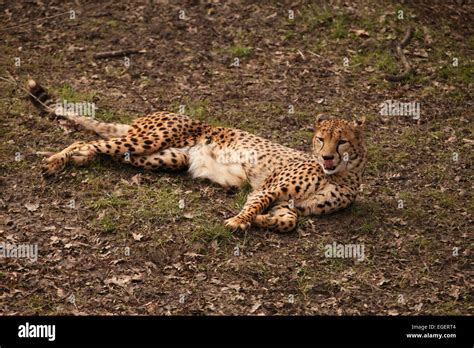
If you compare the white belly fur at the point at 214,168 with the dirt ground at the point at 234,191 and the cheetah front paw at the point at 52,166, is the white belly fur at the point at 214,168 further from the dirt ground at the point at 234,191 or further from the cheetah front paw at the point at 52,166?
the cheetah front paw at the point at 52,166

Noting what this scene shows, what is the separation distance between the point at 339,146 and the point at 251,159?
3.50ft

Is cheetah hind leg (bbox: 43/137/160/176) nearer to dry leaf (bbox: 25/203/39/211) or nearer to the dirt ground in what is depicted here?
the dirt ground

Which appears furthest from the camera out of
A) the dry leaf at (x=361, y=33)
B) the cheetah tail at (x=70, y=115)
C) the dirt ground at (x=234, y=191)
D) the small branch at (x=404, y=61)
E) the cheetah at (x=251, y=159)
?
the dry leaf at (x=361, y=33)

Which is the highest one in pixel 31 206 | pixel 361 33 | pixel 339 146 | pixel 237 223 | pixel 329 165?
pixel 361 33

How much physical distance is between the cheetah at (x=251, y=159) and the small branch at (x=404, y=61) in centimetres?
304

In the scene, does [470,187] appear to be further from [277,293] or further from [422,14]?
[422,14]

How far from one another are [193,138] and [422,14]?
5.60 m

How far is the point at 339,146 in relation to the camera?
855 cm

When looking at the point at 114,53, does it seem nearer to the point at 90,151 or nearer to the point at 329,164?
the point at 90,151

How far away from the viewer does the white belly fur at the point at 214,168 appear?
29.9ft

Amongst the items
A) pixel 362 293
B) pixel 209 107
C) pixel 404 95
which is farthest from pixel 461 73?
pixel 362 293

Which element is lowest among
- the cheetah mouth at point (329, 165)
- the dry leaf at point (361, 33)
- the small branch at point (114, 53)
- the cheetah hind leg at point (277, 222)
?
the cheetah hind leg at point (277, 222)

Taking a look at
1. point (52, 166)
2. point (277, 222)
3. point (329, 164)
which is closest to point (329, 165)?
point (329, 164)

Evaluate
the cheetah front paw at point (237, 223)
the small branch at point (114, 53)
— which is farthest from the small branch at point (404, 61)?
the cheetah front paw at point (237, 223)
